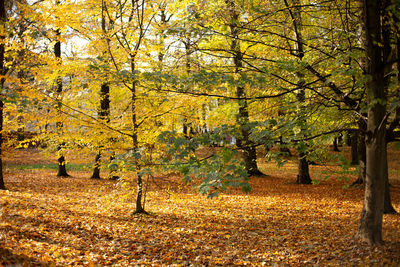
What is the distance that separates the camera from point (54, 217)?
6938 millimetres

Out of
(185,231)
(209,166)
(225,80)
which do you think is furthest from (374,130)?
(185,231)

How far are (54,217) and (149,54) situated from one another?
4746 millimetres

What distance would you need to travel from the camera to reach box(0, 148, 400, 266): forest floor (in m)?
5.22

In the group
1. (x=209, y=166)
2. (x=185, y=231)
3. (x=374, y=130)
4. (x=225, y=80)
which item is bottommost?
(x=185, y=231)

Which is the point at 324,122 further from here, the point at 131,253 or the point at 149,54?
the point at 131,253

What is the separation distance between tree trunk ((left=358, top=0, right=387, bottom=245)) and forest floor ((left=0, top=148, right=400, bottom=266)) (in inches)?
19.9

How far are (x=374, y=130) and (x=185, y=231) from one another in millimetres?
4776

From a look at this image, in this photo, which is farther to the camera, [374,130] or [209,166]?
[374,130]

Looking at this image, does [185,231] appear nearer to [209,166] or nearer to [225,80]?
[209,166]

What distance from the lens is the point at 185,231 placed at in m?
7.27

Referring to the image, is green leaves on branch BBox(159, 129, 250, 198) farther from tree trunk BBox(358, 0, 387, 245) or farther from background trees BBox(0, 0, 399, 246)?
tree trunk BBox(358, 0, 387, 245)

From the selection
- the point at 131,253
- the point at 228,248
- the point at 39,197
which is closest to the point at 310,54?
the point at 228,248

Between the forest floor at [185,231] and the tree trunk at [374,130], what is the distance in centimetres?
51

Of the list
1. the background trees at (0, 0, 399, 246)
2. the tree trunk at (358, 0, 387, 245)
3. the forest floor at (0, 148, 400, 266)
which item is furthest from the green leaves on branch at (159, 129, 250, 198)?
the forest floor at (0, 148, 400, 266)
